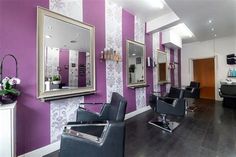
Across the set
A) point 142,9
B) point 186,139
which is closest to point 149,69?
point 142,9

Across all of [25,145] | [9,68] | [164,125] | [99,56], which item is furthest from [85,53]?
[164,125]

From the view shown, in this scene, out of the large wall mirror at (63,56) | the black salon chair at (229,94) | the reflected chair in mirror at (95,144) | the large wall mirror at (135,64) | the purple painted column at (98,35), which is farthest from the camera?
the black salon chair at (229,94)

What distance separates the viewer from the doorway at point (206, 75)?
6605 mm

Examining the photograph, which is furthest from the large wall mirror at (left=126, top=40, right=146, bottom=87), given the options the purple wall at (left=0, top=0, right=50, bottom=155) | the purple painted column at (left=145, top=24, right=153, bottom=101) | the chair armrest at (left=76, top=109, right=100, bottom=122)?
the purple wall at (left=0, top=0, right=50, bottom=155)

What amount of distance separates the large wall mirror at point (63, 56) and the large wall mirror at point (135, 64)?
1294 millimetres

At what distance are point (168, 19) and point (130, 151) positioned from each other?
3405 mm

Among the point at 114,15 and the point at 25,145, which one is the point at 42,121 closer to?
the point at 25,145

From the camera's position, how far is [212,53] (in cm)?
640

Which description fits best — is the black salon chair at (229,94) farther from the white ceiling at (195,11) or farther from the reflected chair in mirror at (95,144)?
the reflected chair in mirror at (95,144)

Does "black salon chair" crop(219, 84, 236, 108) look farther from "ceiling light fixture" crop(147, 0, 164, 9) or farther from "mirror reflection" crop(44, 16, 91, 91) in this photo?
"mirror reflection" crop(44, 16, 91, 91)

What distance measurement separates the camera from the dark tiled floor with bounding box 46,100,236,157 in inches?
86.7

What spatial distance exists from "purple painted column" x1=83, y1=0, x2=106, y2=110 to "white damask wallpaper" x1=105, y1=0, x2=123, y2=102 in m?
0.13

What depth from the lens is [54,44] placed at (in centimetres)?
233

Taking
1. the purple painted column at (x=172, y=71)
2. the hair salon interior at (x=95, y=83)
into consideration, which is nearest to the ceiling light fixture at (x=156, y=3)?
the hair salon interior at (x=95, y=83)
